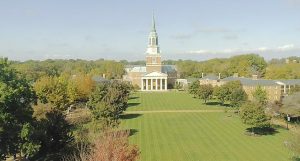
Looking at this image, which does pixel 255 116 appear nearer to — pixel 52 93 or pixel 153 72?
pixel 52 93

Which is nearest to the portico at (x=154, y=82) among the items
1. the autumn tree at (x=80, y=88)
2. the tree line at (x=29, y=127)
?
the autumn tree at (x=80, y=88)

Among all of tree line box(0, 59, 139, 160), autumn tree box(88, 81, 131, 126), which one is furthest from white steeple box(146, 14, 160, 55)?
tree line box(0, 59, 139, 160)

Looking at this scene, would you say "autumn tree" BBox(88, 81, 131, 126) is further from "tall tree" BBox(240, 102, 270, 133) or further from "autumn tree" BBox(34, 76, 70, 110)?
"tall tree" BBox(240, 102, 270, 133)

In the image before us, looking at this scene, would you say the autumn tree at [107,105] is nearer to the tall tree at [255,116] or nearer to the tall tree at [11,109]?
the tall tree at [11,109]

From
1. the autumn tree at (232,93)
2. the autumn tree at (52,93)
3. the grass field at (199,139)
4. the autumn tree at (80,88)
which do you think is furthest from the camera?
the autumn tree at (232,93)

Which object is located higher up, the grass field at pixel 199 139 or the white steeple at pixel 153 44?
the white steeple at pixel 153 44

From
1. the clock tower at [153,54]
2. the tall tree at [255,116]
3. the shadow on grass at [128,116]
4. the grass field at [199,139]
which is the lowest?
the grass field at [199,139]

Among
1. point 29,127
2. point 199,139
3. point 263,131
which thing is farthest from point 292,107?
point 29,127
